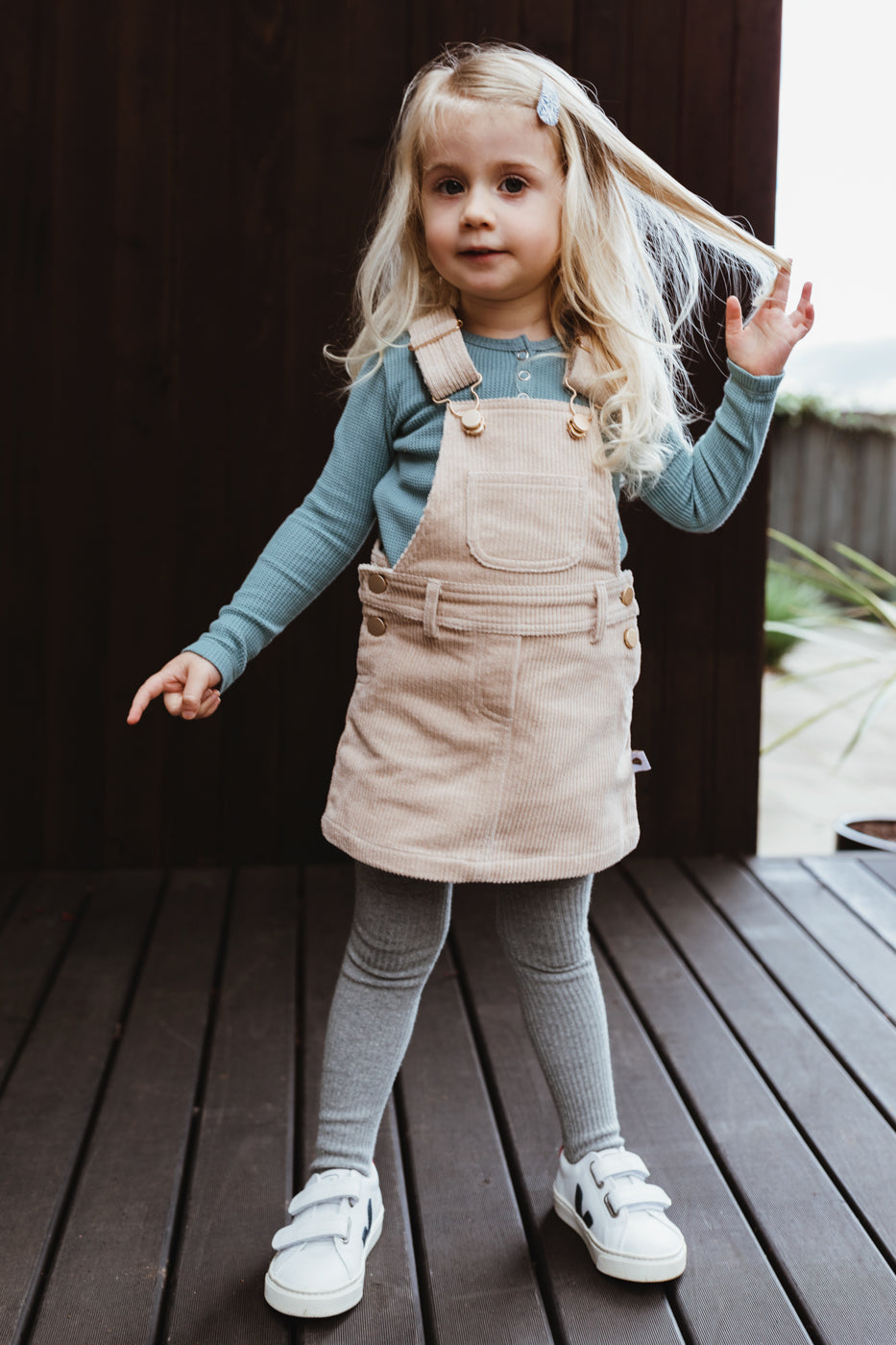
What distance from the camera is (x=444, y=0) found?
8.13 ft

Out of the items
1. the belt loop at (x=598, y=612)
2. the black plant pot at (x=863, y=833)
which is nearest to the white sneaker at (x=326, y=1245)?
the belt loop at (x=598, y=612)

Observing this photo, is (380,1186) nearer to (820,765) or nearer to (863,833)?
(863,833)

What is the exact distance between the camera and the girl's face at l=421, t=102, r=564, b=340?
4.30ft

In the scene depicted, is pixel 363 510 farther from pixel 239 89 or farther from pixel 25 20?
pixel 25 20

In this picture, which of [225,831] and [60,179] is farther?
[225,831]

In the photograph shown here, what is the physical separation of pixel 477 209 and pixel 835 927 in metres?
1.59

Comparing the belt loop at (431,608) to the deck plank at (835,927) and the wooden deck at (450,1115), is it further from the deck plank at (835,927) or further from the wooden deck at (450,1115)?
the deck plank at (835,927)

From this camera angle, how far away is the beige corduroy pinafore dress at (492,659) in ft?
4.34

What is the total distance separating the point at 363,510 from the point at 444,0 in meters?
1.53

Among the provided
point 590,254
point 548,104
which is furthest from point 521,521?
point 548,104

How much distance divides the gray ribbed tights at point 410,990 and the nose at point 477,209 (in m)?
0.69

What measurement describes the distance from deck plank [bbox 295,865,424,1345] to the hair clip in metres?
1.23

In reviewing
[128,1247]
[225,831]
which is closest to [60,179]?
[225,831]

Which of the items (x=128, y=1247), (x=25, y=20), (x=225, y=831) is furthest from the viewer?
(x=225, y=831)
